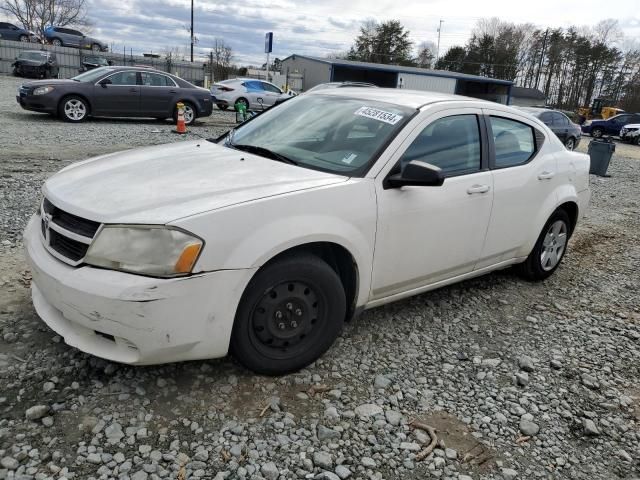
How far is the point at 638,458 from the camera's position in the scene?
266 centimetres

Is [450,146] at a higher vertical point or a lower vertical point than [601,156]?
higher

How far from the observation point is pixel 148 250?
7.85 ft

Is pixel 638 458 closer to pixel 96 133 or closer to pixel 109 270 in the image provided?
pixel 109 270

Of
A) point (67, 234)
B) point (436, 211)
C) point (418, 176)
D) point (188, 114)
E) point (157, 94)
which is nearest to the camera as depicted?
point (67, 234)

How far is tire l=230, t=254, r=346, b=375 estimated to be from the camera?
2666mm

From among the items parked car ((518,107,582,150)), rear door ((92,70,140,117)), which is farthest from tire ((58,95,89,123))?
parked car ((518,107,582,150))

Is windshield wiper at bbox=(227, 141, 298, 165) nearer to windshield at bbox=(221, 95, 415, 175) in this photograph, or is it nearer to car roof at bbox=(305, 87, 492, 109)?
windshield at bbox=(221, 95, 415, 175)

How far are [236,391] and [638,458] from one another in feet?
6.94

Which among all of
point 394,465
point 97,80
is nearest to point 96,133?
point 97,80

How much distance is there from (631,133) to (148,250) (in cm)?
3183

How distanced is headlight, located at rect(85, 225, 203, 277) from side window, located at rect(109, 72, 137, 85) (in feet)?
40.9

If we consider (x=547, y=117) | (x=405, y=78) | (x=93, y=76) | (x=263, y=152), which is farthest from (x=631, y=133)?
(x=263, y=152)

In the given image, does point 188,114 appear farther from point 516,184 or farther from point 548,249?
point 516,184

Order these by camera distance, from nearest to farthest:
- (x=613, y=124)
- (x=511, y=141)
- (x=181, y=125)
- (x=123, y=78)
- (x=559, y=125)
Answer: (x=511, y=141)
(x=181, y=125)
(x=123, y=78)
(x=559, y=125)
(x=613, y=124)
